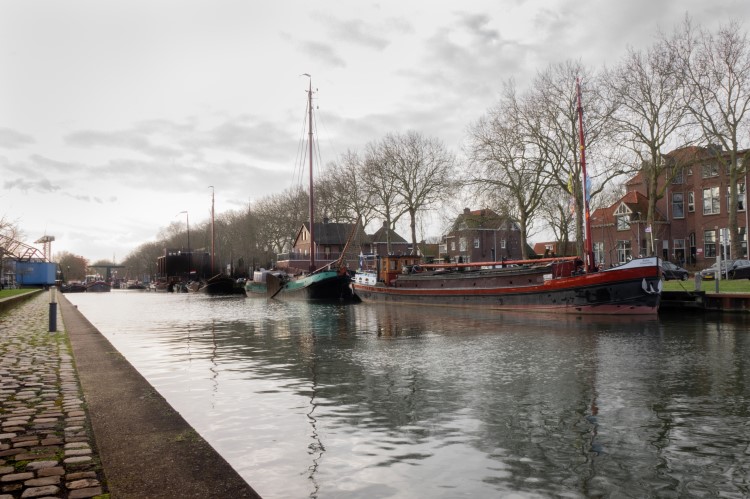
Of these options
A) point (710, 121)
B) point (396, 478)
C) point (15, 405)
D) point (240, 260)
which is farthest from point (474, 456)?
point (240, 260)

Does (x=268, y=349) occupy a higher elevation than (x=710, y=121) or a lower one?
lower

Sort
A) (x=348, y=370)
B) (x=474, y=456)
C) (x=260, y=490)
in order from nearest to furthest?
(x=260, y=490) → (x=474, y=456) → (x=348, y=370)

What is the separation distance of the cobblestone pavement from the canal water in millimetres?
1646

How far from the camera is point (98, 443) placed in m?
5.77

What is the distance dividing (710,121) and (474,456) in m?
35.3

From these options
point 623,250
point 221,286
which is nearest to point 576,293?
point 623,250

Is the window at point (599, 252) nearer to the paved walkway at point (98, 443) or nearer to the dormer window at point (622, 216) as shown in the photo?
the dormer window at point (622, 216)

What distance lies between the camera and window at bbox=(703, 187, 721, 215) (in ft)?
189

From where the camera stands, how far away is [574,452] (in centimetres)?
700

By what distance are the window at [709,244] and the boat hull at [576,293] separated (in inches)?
1366

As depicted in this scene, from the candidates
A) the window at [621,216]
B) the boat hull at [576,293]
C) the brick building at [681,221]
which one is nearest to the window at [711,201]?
the brick building at [681,221]

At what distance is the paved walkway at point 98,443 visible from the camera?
181 inches

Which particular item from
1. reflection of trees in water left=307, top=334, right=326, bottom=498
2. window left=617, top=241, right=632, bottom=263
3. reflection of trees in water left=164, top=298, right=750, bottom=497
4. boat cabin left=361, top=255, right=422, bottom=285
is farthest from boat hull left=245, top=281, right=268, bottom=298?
reflection of trees in water left=307, top=334, right=326, bottom=498

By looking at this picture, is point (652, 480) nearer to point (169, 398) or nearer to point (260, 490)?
point (260, 490)
